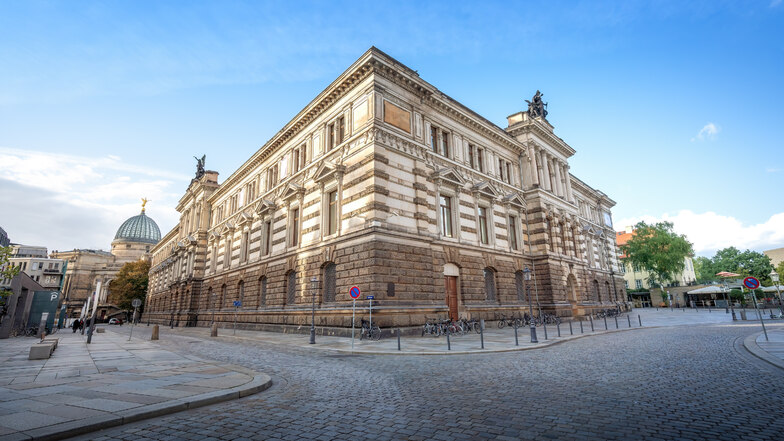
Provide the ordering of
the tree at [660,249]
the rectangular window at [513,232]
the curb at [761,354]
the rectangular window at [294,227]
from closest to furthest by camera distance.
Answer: the curb at [761,354] < the rectangular window at [294,227] < the rectangular window at [513,232] < the tree at [660,249]

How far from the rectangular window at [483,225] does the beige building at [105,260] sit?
9584 cm

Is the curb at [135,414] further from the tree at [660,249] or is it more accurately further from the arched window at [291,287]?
the tree at [660,249]

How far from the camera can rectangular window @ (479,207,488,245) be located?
2680cm

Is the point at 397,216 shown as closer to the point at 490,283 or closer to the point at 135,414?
the point at 490,283

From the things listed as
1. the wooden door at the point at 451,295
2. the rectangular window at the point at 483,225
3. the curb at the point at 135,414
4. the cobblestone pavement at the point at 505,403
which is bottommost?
the cobblestone pavement at the point at 505,403

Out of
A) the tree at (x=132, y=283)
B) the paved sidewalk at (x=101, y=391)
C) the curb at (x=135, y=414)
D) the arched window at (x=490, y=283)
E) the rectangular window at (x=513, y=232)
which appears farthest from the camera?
the tree at (x=132, y=283)

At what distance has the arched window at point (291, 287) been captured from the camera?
25562mm

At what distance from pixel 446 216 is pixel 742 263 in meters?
95.2

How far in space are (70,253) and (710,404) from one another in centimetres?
14568

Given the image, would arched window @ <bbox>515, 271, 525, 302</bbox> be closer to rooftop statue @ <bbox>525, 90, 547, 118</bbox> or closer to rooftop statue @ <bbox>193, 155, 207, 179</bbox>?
rooftop statue @ <bbox>525, 90, 547, 118</bbox>

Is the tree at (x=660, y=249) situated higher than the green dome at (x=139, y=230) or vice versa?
the green dome at (x=139, y=230)

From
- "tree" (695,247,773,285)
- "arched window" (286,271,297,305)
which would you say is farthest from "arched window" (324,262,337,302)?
"tree" (695,247,773,285)

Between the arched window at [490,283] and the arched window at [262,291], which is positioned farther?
the arched window at [262,291]

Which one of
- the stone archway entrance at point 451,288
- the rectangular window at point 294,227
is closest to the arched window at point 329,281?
the rectangular window at point 294,227
